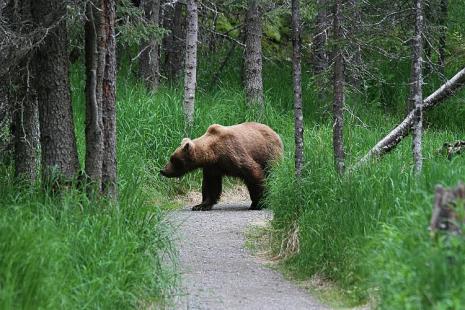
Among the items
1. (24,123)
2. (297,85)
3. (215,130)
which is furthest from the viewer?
(215,130)

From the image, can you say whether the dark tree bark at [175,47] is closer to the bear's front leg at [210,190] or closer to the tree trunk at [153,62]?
the tree trunk at [153,62]

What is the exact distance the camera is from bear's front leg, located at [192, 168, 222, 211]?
13.2 meters

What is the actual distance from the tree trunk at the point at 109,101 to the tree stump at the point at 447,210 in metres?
3.73

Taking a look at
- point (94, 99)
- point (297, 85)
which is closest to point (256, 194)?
point (297, 85)

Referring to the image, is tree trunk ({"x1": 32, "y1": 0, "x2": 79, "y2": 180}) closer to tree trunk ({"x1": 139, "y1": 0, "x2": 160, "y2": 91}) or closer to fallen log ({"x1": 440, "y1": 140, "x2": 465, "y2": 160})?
fallen log ({"x1": 440, "y1": 140, "x2": 465, "y2": 160})

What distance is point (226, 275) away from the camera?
852 cm

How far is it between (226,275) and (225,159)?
15.7 feet

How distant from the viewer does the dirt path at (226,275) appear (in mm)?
7352

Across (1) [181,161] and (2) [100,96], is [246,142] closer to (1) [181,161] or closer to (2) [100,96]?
(1) [181,161]

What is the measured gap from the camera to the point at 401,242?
18.7 feet

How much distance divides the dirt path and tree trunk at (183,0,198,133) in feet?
12.9

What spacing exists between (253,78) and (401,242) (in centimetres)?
1159

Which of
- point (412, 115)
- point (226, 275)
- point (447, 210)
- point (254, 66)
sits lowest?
point (226, 275)

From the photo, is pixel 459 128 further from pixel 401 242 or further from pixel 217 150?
pixel 401 242
